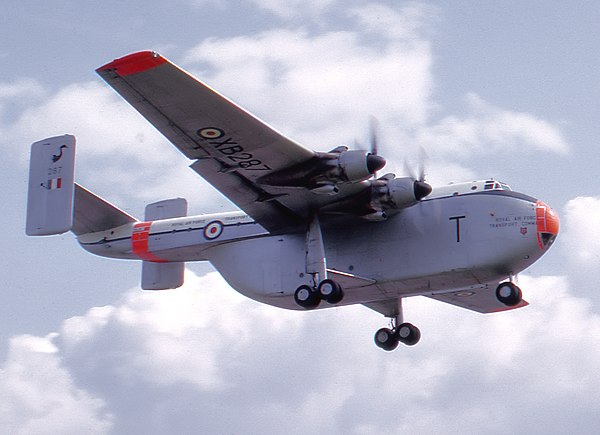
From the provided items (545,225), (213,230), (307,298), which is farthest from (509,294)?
(213,230)

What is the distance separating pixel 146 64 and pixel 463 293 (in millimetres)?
12404

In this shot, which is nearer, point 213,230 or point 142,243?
point 213,230

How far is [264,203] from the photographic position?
28328mm

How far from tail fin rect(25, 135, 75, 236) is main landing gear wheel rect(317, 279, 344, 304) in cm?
632

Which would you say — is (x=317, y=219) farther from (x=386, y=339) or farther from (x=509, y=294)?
(x=509, y=294)

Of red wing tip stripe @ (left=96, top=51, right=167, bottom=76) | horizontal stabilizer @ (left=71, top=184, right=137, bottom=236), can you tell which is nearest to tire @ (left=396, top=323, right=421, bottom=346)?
horizontal stabilizer @ (left=71, top=184, right=137, bottom=236)

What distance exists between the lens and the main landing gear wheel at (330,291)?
2703 cm

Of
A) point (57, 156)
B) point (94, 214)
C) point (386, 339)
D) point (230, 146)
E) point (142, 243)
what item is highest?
point (94, 214)

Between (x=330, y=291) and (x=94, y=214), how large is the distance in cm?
816

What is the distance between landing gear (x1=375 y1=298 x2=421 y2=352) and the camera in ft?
101

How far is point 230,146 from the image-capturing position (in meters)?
25.8

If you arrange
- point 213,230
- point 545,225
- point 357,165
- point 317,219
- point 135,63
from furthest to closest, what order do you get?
point 213,230 < point 317,219 < point 545,225 < point 357,165 < point 135,63

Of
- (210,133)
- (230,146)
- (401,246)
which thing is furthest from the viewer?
(401,246)

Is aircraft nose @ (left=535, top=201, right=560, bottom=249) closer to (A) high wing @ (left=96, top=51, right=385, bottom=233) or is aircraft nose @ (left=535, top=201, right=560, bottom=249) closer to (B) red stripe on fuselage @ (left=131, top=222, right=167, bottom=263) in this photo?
(A) high wing @ (left=96, top=51, right=385, bottom=233)
